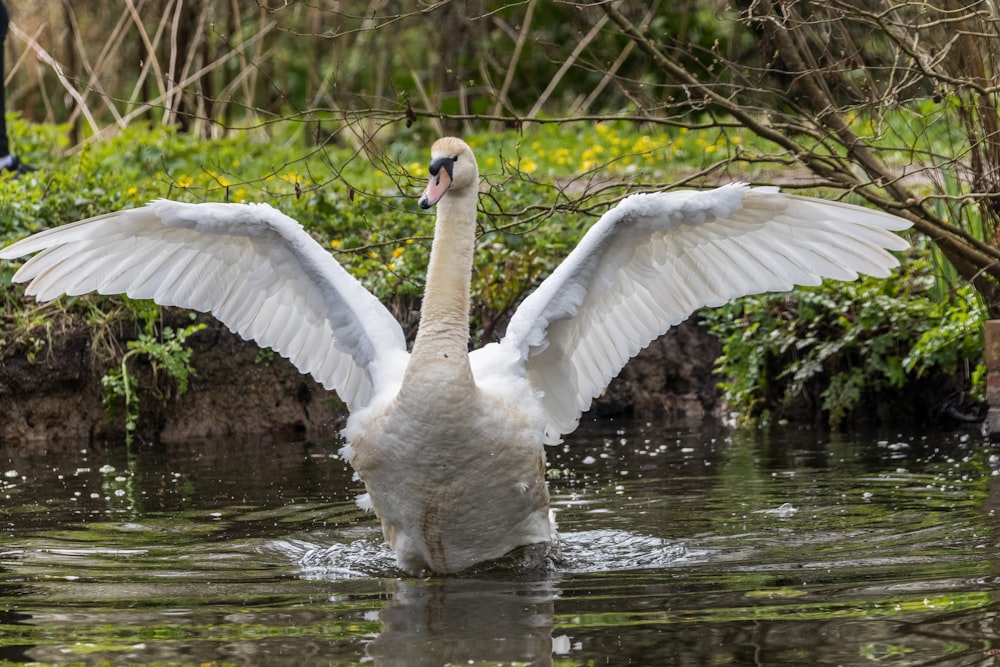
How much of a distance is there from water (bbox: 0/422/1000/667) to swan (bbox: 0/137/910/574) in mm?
379

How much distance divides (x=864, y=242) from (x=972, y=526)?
118 cm

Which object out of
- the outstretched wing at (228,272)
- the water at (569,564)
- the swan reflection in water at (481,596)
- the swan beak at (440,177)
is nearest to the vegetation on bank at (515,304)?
the water at (569,564)

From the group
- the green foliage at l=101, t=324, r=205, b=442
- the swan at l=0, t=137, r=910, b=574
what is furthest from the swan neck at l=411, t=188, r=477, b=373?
the green foliage at l=101, t=324, r=205, b=442

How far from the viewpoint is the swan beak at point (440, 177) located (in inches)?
210

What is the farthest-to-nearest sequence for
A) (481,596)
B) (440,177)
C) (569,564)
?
1. (569,564)
2. (440,177)
3. (481,596)

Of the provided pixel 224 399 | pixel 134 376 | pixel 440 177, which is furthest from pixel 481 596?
pixel 224 399

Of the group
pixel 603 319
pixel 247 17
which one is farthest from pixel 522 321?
pixel 247 17

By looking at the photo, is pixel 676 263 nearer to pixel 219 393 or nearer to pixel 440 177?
pixel 440 177

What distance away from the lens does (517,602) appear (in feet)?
15.4

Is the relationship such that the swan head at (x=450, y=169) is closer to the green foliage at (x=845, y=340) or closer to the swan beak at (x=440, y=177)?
the swan beak at (x=440, y=177)

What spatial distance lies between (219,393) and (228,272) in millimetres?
3211

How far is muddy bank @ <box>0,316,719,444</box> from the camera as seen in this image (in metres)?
8.91

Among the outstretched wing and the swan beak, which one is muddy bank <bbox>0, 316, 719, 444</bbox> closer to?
the outstretched wing

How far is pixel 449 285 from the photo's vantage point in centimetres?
545
